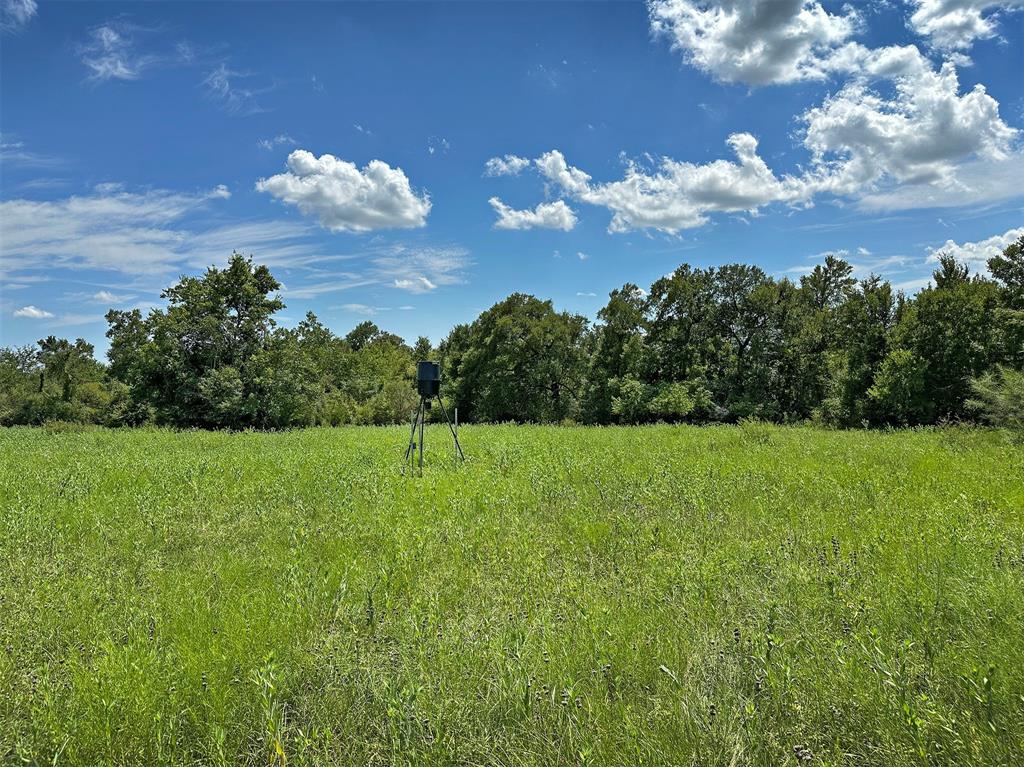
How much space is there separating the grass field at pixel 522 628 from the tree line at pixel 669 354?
23111mm

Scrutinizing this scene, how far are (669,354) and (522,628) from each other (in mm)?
31988

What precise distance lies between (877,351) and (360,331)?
6504cm

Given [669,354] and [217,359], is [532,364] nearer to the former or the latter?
[669,354]

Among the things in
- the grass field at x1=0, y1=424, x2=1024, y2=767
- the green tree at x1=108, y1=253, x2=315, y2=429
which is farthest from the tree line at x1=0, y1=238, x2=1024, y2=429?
the grass field at x1=0, y1=424, x2=1024, y2=767

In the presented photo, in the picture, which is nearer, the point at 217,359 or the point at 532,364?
the point at 217,359

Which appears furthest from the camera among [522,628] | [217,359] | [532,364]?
[532,364]

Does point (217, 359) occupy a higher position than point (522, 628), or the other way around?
point (217, 359)

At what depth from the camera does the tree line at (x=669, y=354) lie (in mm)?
24781

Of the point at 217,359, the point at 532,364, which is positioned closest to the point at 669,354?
the point at 532,364

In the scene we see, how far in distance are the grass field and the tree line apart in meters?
23.1

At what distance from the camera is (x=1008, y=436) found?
1183 centimetres

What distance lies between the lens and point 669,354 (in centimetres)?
3328

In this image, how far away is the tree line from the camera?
24781 mm

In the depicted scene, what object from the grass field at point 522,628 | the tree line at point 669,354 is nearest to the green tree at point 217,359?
the tree line at point 669,354
